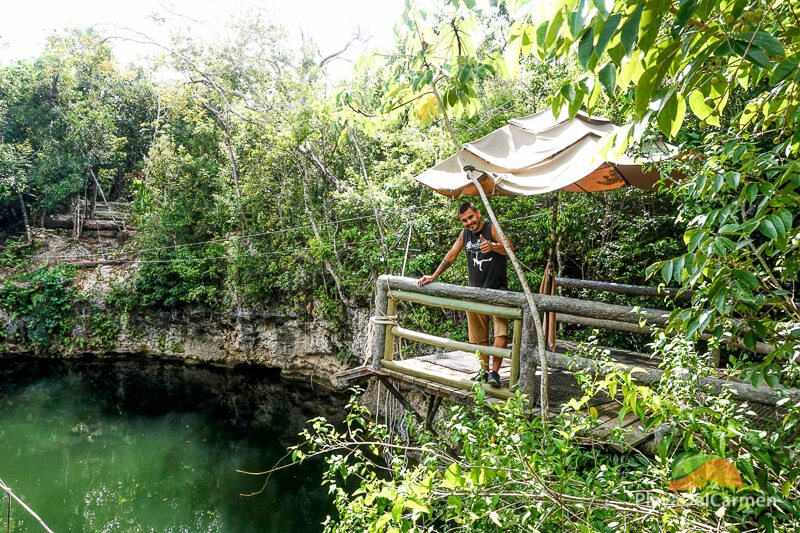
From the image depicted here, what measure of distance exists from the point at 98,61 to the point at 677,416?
14990mm

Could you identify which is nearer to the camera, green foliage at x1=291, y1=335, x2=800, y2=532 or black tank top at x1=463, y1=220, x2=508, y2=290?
green foliage at x1=291, y1=335, x2=800, y2=532

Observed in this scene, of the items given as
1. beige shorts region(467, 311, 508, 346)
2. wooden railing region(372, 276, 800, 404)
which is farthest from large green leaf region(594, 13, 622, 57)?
→ beige shorts region(467, 311, 508, 346)

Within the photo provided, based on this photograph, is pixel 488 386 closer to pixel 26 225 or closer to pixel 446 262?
pixel 446 262

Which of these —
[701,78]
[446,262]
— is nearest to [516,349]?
[446,262]

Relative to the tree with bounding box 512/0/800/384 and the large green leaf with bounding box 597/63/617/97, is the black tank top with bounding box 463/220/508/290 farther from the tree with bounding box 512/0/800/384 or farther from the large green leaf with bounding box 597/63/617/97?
the large green leaf with bounding box 597/63/617/97

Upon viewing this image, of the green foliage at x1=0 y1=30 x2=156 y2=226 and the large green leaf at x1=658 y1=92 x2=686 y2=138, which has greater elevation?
the green foliage at x1=0 y1=30 x2=156 y2=226

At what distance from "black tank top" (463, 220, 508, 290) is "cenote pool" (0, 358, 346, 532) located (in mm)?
4461

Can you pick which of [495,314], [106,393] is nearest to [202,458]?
[106,393]

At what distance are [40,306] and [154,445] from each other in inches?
248

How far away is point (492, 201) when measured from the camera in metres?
6.19

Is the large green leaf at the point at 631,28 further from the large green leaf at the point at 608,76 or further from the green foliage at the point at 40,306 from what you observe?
the green foliage at the point at 40,306

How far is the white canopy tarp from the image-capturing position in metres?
2.80

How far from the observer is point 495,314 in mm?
2887

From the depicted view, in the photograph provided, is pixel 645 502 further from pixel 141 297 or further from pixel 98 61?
pixel 98 61
